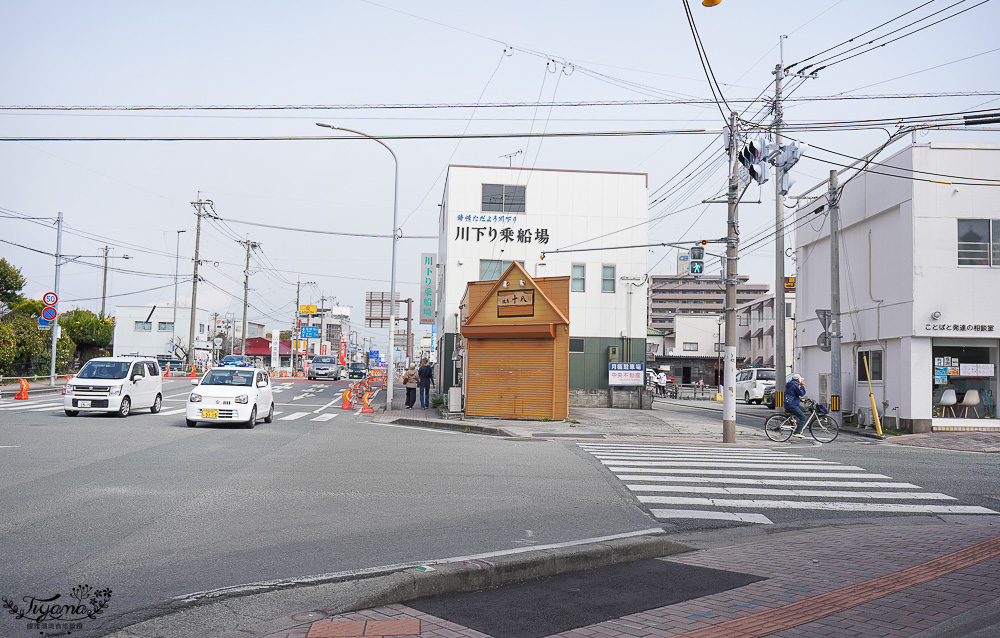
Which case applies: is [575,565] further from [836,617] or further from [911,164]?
[911,164]

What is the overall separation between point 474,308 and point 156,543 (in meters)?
19.6

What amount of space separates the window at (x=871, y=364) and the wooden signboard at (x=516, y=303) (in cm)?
1138

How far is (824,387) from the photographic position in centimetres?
2761

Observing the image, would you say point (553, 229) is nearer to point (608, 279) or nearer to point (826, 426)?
point (608, 279)

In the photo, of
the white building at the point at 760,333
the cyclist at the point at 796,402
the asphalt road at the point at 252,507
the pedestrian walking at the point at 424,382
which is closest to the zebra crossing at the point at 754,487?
the asphalt road at the point at 252,507

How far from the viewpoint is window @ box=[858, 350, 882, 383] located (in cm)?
2412

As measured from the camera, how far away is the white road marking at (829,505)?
33.4 ft

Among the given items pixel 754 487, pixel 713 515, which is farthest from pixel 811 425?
pixel 713 515

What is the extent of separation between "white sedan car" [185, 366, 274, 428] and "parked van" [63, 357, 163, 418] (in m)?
3.08

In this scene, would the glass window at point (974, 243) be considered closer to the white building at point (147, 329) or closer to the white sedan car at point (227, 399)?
the white sedan car at point (227, 399)

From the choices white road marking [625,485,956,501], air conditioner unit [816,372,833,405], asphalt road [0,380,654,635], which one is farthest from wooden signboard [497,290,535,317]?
white road marking [625,485,956,501]

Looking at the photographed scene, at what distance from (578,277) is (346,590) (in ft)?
90.6

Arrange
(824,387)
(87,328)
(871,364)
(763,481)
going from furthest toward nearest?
(87,328)
(824,387)
(871,364)
(763,481)

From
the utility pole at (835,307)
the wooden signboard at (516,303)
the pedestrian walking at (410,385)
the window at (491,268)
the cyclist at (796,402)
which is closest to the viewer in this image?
the cyclist at (796,402)
